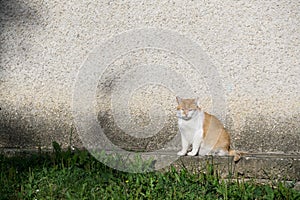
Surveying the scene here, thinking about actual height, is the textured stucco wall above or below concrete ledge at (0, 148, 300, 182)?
above

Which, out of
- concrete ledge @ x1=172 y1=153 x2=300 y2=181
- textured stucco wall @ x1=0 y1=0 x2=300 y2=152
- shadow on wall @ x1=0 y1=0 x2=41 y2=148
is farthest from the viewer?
shadow on wall @ x1=0 y1=0 x2=41 y2=148

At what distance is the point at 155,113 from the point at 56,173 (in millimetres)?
1083

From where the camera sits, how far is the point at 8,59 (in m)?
4.27

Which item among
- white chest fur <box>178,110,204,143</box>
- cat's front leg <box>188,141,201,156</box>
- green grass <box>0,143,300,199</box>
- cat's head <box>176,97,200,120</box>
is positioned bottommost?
green grass <box>0,143,300,199</box>

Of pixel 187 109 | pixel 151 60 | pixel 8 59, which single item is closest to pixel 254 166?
pixel 187 109

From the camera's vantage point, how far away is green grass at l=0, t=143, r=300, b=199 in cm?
288

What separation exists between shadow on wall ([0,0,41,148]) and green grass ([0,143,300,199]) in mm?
780

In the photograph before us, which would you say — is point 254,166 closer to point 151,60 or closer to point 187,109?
point 187,109

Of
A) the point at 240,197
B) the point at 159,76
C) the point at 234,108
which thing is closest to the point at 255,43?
the point at 234,108

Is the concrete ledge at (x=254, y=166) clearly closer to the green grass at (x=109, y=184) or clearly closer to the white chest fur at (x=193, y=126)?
the green grass at (x=109, y=184)

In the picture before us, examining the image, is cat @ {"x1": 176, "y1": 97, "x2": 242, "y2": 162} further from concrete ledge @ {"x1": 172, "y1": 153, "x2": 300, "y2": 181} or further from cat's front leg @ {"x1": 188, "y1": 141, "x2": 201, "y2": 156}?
concrete ledge @ {"x1": 172, "y1": 153, "x2": 300, "y2": 181}

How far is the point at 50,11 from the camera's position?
13.7ft

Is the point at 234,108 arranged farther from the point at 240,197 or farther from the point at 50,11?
the point at 50,11

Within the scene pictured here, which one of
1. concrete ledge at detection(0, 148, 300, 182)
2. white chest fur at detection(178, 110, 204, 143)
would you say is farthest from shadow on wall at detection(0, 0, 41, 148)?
concrete ledge at detection(0, 148, 300, 182)
